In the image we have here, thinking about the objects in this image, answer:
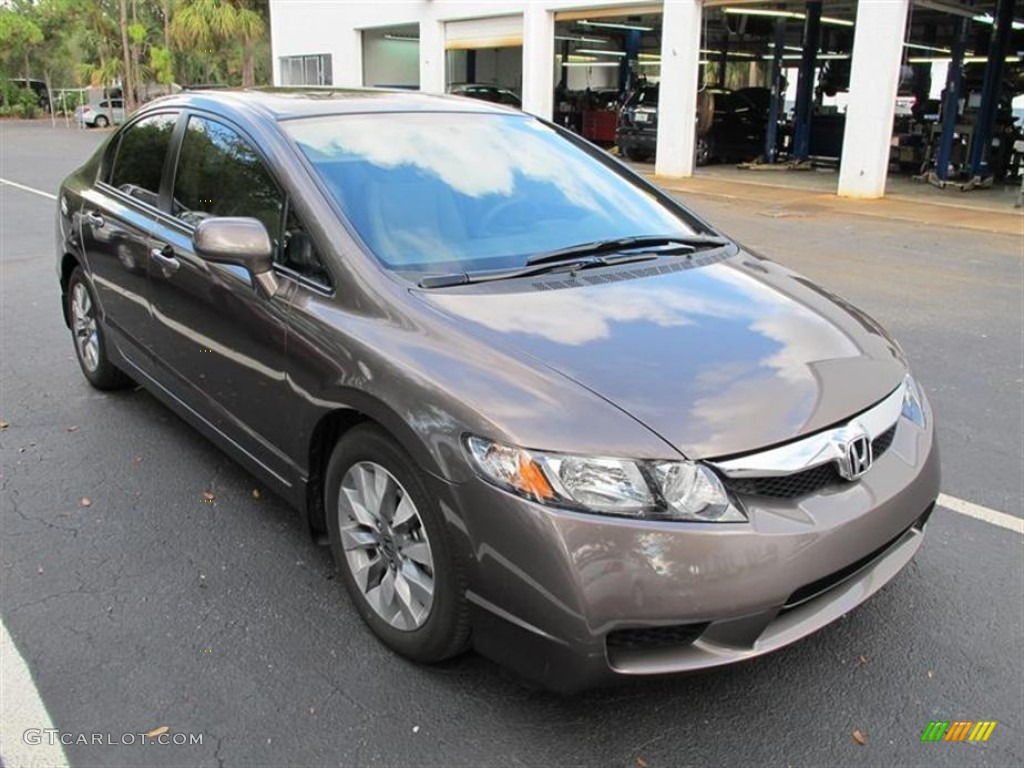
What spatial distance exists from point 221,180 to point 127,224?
35.9 inches

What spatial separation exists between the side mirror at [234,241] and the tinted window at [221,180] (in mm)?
206

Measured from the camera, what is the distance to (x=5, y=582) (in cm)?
328

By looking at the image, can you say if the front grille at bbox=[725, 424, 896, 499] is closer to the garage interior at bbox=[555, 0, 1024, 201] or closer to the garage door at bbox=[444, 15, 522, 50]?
the garage interior at bbox=[555, 0, 1024, 201]

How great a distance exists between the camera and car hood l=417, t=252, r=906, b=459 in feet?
7.91

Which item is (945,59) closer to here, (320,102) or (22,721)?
(320,102)

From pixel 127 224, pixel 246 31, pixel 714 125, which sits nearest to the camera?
pixel 127 224

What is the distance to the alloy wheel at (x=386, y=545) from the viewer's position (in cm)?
265

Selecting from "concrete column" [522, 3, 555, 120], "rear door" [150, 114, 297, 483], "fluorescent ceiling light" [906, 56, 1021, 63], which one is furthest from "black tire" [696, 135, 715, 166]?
"rear door" [150, 114, 297, 483]

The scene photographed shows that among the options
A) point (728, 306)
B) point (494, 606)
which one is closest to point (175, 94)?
point (728, 306)

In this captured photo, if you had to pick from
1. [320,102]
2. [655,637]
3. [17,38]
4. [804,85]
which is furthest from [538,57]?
[17,38]

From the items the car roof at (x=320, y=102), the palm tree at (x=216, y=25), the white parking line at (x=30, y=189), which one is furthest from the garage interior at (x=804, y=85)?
the car roof at (x=320, y=102)

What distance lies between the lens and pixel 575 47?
99.3 feet

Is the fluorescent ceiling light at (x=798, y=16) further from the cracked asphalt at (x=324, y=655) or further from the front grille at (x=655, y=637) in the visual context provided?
the front grille at (x=655, y=637)

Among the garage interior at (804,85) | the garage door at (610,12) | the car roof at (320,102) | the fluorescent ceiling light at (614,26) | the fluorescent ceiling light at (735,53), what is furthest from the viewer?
the fluorescent ceiling light at (735,53)
